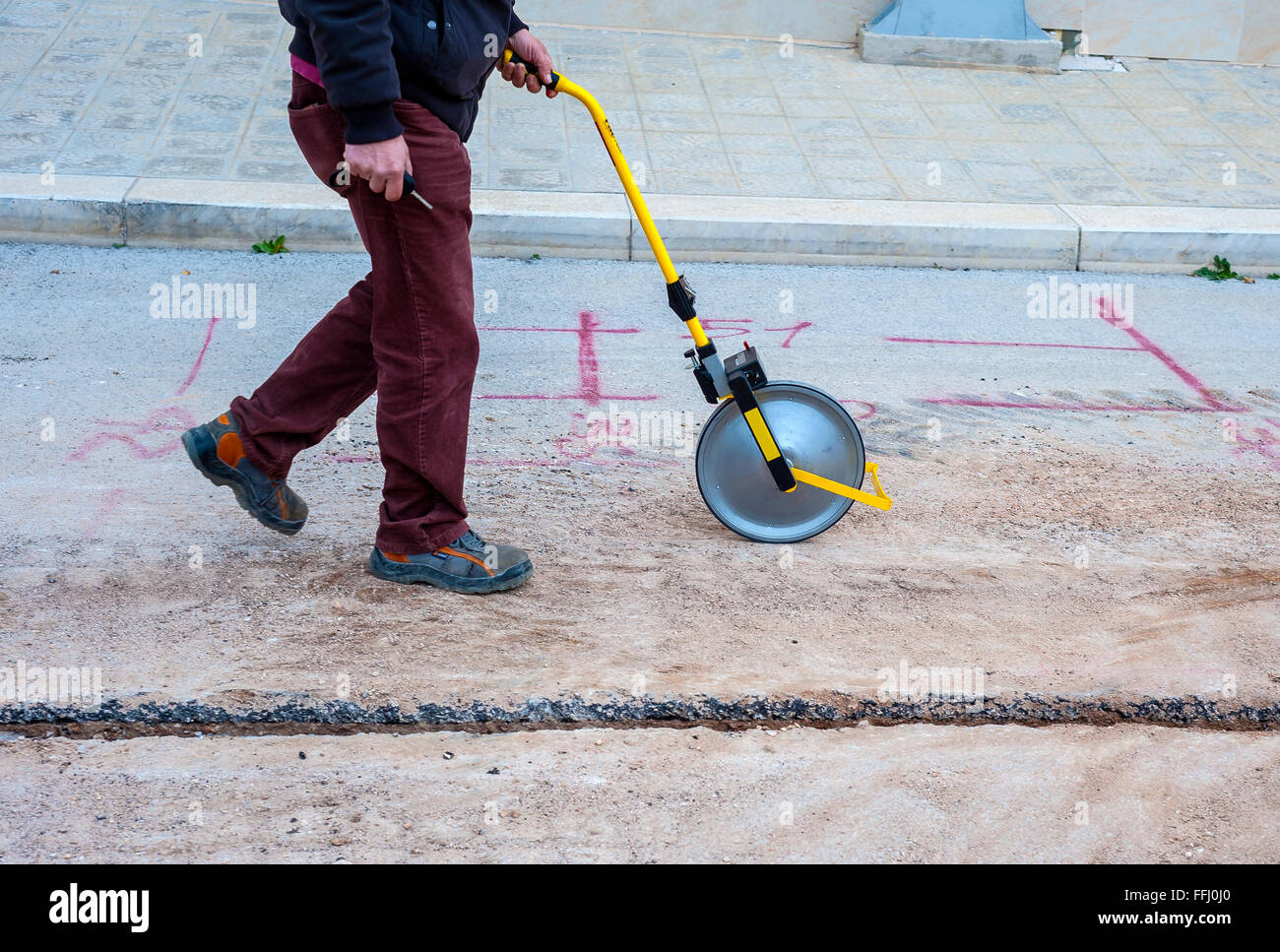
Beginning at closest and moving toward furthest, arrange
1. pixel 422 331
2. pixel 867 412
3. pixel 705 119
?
pixel 422 331, pixel 867 412, pixel 705 119

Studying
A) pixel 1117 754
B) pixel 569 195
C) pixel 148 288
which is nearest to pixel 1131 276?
pixel 569 195

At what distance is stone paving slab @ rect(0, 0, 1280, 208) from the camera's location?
6793 millimetres

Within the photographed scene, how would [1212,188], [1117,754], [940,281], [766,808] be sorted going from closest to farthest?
[766,808] → [1117,754] → [940,281] → [1212,188]

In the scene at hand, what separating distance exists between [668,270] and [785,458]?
0.61 meters

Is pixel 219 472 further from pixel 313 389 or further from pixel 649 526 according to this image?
pixel 649 526

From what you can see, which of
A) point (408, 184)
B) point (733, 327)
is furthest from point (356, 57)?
point (733, 327)

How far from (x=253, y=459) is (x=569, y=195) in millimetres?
3644

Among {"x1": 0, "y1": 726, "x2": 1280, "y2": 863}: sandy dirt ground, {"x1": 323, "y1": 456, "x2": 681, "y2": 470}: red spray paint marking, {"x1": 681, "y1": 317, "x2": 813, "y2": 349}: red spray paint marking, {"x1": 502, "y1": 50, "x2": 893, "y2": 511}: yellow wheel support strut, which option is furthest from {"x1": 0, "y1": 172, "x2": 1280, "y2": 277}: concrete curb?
{"x1": 0, "y1": 726, "x2": 1280, "y2": 863}: sandy dirt ground

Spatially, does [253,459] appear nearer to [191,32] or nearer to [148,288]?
[148,288]

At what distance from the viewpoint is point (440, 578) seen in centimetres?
319

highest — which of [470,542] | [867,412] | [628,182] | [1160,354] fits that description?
[628,182]

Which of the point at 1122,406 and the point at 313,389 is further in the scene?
the point at 1122,406

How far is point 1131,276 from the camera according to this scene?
260 inches

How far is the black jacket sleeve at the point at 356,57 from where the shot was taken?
2.59 m
